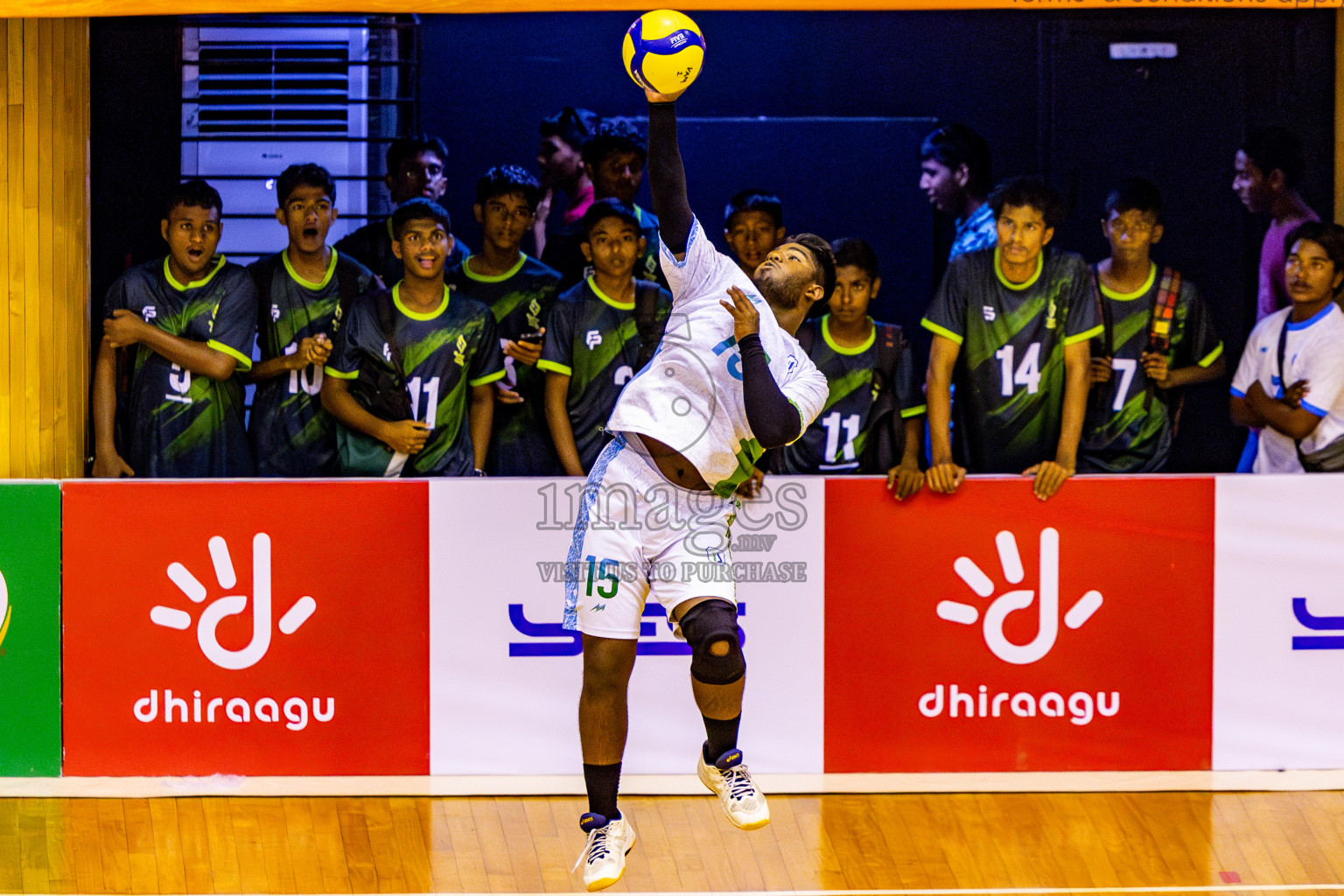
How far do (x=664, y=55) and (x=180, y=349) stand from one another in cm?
266

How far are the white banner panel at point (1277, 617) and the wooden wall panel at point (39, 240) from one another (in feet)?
15.0

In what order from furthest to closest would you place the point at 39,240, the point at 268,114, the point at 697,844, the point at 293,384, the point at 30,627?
1. the point at 268,114
2. the point at 293,384
3. the point at 39,240
4. the point at 30,627
5. the point at 697,844

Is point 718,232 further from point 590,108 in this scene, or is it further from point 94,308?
point 94,308

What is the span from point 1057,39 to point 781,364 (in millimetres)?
4043

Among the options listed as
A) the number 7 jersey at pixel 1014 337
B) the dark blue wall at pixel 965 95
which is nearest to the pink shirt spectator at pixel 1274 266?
the dark blue wall at pixel 965 95

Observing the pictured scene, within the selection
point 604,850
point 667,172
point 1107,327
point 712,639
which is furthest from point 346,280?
point 1107,327

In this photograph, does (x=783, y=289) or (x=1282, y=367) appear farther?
(x=1282, y=367)

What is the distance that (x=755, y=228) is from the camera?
5.97 meters

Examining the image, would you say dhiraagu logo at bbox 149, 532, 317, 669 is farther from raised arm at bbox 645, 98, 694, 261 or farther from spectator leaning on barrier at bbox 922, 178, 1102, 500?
spectator leaning on barrier at bbox 922, 178, 1102, 500

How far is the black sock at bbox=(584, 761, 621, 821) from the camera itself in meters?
4.14

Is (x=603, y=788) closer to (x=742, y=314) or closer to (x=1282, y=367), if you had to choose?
(x=742, y=314)

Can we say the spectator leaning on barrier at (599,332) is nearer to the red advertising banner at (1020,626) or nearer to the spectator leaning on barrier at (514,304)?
the spectator leaning on barrier at (514,304)

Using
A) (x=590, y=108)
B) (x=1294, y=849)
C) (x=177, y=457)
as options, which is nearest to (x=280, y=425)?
(x=177, y=457)

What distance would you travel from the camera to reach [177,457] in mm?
5777
